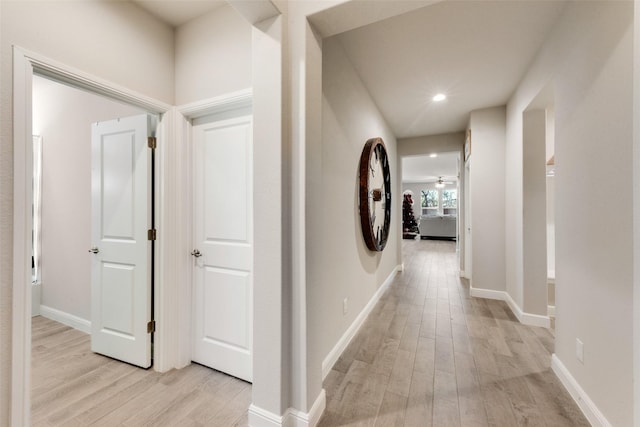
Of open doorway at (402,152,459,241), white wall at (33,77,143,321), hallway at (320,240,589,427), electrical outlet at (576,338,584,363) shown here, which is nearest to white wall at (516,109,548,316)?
hallway at (320,240,589,427)

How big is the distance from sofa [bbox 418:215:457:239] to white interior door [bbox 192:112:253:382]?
932cm

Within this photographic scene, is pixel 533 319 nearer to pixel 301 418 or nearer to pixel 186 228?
pixel 301 418

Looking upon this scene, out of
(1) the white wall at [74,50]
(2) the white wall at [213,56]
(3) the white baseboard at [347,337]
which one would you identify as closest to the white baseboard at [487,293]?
(3) the white baseboard at [347,337]

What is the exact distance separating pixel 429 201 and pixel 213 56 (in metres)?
13.7

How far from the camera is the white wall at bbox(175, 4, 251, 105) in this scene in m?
1.79

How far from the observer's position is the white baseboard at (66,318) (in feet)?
8.55

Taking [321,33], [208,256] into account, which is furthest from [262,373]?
[321,33]

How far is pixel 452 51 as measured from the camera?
2252 mm

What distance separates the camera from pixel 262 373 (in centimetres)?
137

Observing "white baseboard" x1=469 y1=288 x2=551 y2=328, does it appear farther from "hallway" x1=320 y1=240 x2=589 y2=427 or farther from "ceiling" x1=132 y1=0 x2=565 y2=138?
"ceiling" x1=132 y1=0 x2=565 y2=138

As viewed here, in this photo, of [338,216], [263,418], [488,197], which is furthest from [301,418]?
[488,197]

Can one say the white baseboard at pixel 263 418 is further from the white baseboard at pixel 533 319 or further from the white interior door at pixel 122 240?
the white baseboard at pixel 533 319

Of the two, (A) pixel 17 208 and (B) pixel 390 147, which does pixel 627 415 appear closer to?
(A) pixel 17 208

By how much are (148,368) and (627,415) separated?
2859mm
